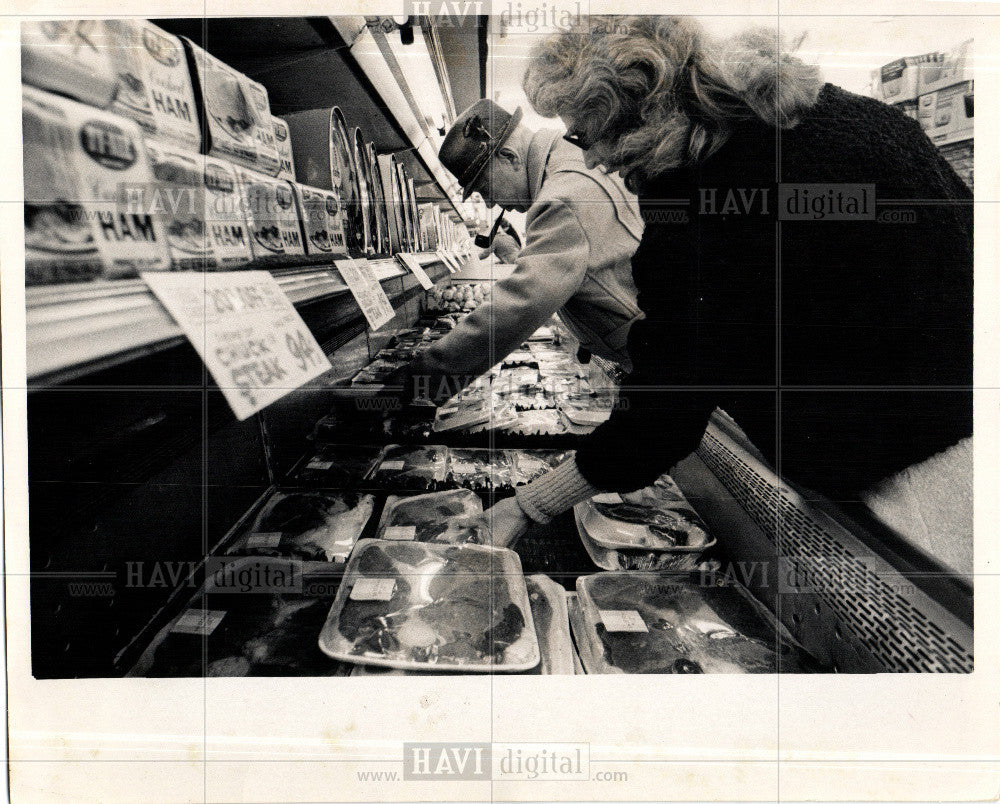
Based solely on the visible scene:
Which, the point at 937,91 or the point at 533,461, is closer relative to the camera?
the point at 937,91

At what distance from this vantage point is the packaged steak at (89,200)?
0.75 m

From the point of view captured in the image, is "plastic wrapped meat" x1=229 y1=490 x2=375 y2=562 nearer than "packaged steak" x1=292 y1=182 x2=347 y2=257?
No

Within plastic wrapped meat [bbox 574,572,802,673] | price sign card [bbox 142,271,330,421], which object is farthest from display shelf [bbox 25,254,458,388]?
plastic wrapped meat [bbox 574,572,802,673]

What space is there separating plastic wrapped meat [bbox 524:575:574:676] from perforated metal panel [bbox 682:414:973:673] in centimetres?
42

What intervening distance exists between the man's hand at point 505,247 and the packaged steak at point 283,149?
1.41ft

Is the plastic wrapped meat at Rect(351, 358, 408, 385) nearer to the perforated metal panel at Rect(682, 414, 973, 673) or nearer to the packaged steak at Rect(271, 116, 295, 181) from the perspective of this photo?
the packaged steak at Rect(271, 116, 295, 181)

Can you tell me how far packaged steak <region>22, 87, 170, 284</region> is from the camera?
29.4 inches

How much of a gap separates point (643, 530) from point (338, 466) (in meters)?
0.78

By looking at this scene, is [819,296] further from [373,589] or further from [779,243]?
[373,589]

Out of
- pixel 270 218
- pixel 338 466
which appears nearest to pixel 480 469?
pixel 338 466

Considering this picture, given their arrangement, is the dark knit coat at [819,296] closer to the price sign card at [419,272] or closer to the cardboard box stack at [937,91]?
the cardboard box stack at [937,91]

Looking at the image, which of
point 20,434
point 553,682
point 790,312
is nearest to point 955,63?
point 790,312

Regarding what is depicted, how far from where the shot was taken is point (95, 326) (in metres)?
0.71

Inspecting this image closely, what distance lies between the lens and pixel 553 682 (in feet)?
3.64
